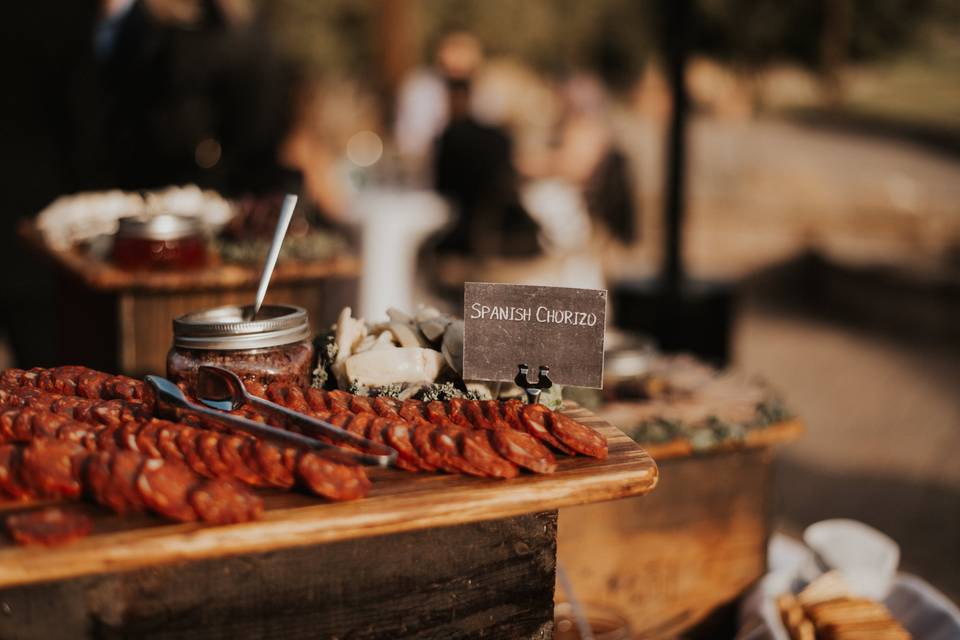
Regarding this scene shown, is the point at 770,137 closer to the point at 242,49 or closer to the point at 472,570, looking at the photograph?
the point at 242,49

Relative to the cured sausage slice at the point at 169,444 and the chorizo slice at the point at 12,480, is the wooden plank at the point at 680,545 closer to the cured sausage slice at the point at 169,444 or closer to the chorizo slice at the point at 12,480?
the cured sausage slice at the point at 169,444

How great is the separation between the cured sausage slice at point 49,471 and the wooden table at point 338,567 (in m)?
0.08

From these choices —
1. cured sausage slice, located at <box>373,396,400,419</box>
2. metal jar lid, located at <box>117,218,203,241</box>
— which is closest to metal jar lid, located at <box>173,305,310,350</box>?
cured sausage slice, located at <box>373,396,400,419</box>

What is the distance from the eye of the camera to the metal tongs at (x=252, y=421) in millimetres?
1434

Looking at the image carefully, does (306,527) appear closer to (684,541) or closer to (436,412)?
(436,412)

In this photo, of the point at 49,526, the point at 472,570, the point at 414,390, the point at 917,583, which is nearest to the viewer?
the point at 49,526

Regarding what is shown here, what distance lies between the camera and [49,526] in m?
1.24

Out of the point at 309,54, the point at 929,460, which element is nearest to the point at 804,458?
the point at 929,460

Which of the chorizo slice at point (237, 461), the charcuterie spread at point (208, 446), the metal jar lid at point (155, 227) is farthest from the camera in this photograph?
the metal jar lid at point (155, 227)

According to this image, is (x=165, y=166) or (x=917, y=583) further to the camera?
(x=165, y=166)

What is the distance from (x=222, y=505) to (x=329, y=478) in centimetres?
16

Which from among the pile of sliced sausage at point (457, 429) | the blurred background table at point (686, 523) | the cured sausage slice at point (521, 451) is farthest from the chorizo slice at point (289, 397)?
the blurred background table at point (686, 523)

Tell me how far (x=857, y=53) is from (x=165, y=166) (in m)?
6.54

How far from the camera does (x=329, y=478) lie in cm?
138
